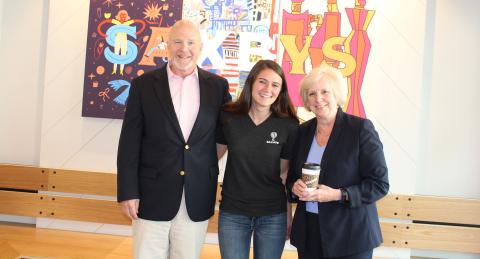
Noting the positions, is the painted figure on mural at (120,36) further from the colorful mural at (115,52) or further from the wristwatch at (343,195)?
the wristwatch at (343,195)

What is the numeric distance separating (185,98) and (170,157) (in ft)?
1.04

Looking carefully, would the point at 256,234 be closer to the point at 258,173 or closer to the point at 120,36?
the point at 258,173

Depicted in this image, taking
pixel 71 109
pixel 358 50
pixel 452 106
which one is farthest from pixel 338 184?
pixel 71 109

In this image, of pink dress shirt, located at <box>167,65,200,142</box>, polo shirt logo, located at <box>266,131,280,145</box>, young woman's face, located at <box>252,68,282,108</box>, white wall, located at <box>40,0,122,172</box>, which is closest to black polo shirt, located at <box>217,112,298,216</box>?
polo shirt logo, located at <box>266,131,280,145</box>

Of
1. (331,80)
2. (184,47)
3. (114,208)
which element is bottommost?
(114,208)

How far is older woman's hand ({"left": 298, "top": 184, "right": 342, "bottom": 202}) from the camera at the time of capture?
5.56ft

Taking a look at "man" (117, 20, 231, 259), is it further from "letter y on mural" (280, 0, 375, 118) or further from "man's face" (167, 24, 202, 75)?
"letter y on mural" (280, 0, 375, 118)

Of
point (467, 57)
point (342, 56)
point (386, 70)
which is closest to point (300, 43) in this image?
point (342, 56)

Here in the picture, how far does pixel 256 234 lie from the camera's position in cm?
201

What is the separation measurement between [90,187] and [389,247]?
2.55 m

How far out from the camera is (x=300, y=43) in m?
3.31

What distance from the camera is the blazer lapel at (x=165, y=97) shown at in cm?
201

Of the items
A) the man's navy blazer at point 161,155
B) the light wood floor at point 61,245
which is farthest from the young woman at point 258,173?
the light wood floor at point 61,245

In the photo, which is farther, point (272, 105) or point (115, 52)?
point (115, 52)
